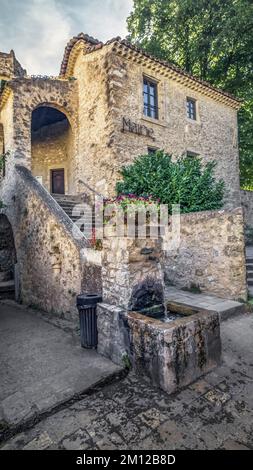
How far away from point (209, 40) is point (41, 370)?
56.9 feet

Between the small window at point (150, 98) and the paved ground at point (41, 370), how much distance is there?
9.16 metres

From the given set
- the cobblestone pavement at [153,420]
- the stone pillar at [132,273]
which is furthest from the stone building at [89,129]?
the cobblestone pavement at [153,420]

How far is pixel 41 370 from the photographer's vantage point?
3.19 metres

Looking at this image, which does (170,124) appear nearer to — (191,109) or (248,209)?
(191,109)

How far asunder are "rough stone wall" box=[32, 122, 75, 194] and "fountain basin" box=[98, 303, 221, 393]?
9661mm

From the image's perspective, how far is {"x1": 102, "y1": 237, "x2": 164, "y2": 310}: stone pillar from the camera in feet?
10.9

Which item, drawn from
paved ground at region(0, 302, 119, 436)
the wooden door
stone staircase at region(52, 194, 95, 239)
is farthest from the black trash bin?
the wooden door

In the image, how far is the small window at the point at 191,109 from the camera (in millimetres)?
11641

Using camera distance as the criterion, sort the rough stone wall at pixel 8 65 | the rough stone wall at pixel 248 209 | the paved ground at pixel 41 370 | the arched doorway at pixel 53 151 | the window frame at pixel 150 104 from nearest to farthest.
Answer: the paved ground at pixel 41 370 < the window frame at pixel 150 104 < the arched doorway at pixel 53 151 < the rough stone wall at pixel 248 209 < the rough stone wall at pixel 8 65

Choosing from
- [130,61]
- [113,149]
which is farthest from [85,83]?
[113,149]

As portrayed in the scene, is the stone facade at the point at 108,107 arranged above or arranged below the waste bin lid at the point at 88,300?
above

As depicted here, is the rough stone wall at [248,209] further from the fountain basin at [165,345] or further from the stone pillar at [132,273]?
the fountain basin at [165,345]

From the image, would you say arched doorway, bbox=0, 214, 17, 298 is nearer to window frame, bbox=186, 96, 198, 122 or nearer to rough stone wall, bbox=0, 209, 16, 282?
rough stone wall, bbox=0, 209, 16, 282

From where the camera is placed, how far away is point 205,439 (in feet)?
6.73
